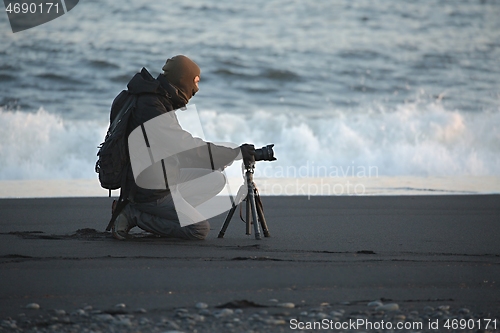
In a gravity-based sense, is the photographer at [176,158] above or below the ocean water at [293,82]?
below

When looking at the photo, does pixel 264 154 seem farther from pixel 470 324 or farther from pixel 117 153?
pixel 470 324

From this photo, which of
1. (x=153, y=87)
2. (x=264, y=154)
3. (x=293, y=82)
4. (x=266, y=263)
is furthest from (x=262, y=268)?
(x=293, y=82)

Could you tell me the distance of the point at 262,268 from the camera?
15.4 feet

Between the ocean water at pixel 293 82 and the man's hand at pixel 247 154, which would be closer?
the man's hand at pixel 247 154

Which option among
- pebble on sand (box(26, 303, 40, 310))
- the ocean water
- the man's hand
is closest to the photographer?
the man's hand

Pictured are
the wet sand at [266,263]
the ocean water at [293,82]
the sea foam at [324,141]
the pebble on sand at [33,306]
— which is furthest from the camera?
the ocean water at [293,82]

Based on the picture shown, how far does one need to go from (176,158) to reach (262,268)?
142cm

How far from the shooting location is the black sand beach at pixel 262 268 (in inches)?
151

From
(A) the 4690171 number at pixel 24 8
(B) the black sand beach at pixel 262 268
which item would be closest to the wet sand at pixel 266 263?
(B) the black sand beach at pixel 262 268

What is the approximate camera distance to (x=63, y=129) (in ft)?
48.1

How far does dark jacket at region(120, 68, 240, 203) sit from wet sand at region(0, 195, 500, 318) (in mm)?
439

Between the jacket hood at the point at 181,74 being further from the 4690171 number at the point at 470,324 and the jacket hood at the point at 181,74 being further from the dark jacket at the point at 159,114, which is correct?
the 4690171 number at the point at 470,324

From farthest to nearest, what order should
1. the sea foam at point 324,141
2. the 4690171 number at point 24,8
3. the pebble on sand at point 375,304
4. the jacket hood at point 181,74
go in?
the 4690171 number at point 24,8, the sea foam at point 324,141, the jacket hood at point 181,74, the pebble on sand at point 375,304

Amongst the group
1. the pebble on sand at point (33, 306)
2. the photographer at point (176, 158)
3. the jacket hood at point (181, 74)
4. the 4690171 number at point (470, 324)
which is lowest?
the 4690171 number at point (470, 324)
